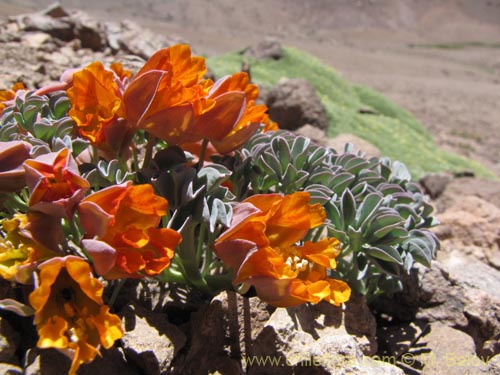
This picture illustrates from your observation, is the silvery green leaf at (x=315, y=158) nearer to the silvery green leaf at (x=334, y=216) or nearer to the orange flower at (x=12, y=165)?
the silvery green leaf at (x=334, y=216)

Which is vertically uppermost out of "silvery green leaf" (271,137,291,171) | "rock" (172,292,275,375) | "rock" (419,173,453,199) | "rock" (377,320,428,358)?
"silvery green leaf" (271,137,291,171)

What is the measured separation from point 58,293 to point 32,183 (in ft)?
0.90

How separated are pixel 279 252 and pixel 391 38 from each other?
3289 cm

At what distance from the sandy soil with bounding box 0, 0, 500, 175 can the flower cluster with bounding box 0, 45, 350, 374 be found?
8.32 m

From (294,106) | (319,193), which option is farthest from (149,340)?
(294,106)

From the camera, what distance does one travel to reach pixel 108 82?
1624mm

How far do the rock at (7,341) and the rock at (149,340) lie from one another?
0.29m

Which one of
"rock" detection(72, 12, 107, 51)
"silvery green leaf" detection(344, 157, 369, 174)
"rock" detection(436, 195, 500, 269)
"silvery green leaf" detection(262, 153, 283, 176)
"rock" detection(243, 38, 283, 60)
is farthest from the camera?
"rock" detection(243, 38, 283, 60)

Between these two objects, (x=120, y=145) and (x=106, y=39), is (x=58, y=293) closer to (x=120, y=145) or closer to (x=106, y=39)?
(x=120, y=145)

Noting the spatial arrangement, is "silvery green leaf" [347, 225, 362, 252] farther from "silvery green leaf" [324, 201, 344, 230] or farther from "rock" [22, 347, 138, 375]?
"rock" [22, 347, 138, 375]

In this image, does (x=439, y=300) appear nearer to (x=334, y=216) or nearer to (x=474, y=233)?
(x=334, y=216)

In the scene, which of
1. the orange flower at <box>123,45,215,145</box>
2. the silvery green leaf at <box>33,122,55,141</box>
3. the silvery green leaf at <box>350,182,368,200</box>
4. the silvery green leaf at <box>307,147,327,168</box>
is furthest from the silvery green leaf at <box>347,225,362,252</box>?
the silvery green leaf at <box>33,122,55,141</box>

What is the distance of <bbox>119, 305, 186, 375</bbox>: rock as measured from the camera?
1.51 meters

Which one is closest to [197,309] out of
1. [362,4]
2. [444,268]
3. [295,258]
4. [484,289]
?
[295,258]
